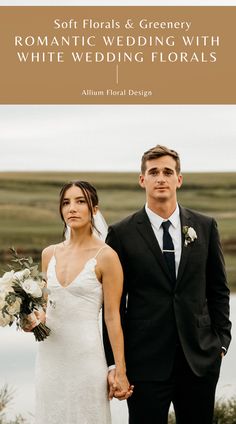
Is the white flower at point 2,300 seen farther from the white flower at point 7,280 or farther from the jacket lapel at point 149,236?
the jacket lapel at point 149,236

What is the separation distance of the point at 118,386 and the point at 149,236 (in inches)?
29.8

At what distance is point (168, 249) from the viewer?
12.7ft

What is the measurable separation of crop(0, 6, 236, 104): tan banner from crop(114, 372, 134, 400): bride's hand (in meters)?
2.50

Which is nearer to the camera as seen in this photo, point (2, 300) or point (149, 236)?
point (2, 300)

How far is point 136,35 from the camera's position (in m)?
5.78

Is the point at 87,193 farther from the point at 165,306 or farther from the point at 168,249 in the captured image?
the point at 165,306

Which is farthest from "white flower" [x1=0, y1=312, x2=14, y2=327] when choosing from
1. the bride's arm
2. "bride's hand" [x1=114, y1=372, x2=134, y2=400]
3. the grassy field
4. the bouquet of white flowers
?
the grassy field

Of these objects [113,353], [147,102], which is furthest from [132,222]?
[147,102]

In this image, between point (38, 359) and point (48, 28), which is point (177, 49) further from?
point (38, 359)

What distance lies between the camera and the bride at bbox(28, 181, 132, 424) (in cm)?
370

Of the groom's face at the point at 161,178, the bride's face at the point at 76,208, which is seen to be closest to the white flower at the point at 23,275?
the bride's face at the point at 76,208

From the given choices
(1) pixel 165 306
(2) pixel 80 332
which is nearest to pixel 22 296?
(2) pixel 80 332

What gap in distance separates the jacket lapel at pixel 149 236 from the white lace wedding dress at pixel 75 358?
0.31 meters

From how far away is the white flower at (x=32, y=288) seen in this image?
11.8ft
